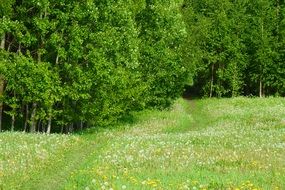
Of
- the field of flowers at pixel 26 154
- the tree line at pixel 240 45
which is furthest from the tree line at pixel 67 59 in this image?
the tree line at pixel 240 45

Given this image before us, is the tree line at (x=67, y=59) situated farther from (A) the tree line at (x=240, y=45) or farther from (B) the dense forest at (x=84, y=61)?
(A) the tree line at (x=240, y=45)

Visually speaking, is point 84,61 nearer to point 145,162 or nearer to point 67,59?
point 67,59

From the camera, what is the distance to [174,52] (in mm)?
52000

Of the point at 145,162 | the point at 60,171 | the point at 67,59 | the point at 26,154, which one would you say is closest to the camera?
the point at 145,162

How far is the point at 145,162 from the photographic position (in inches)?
786

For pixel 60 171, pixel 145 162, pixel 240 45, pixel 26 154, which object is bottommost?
pixel 60 171

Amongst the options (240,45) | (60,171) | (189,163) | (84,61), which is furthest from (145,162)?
(240,45)

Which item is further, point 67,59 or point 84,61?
point 84,61

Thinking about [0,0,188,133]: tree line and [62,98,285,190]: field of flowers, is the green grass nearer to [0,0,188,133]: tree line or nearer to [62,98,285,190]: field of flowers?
[62,98,285,190]: field of flowers

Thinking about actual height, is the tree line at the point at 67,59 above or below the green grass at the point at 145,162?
above

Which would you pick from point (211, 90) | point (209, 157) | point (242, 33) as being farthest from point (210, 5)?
point (209, 157)

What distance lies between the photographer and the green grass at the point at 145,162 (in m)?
15.4

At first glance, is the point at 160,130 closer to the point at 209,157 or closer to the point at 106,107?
the point at 106,107

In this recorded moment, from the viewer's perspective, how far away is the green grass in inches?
606
